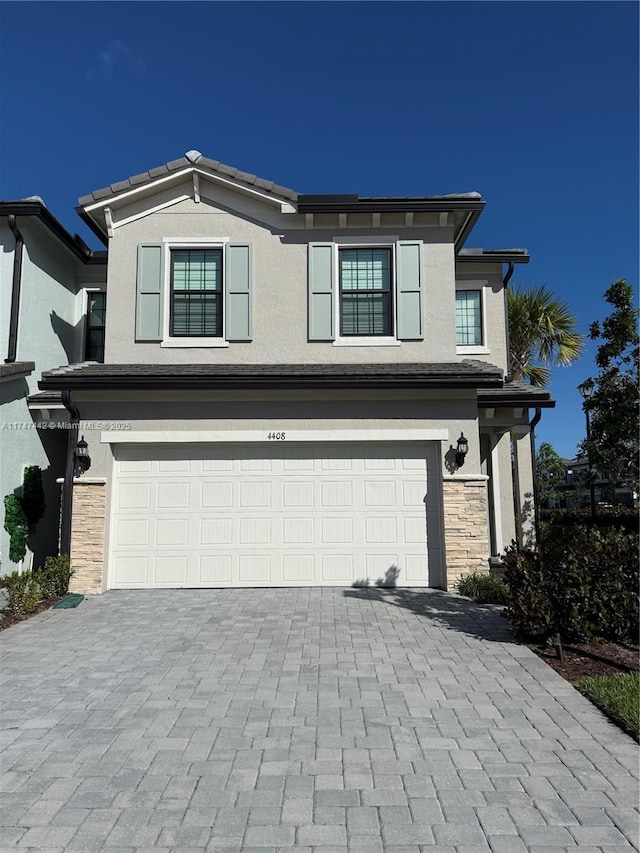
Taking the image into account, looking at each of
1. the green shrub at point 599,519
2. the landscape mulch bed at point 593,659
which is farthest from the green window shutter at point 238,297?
the green shrub at point 599,519

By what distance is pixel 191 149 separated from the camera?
34.3 ft

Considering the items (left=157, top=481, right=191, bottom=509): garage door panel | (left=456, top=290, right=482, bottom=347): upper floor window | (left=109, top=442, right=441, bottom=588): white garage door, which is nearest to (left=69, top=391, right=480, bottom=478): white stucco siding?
(left=109, top=442, right=441, bottom=588): white garage door

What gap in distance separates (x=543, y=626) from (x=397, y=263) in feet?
22.9

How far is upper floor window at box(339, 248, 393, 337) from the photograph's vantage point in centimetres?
1037

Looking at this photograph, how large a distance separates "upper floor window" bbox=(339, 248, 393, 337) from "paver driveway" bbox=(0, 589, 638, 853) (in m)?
5.79

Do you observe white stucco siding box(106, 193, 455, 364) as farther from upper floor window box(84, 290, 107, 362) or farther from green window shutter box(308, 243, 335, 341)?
upper floor window box(84, 290, 107, 362)

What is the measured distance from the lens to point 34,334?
11375 mm

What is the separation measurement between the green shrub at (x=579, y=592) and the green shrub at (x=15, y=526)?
9028 mm

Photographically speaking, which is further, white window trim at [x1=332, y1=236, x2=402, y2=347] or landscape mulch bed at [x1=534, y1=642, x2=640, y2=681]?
white window trim at [x1=332, y1=236, x2=402, y2=347]

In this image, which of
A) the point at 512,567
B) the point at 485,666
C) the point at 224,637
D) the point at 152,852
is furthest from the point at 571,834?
the point at 224,637

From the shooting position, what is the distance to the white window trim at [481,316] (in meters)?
12.7

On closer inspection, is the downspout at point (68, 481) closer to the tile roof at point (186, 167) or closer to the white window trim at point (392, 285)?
the tile roof at point (186, 167)

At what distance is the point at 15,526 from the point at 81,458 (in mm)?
2447

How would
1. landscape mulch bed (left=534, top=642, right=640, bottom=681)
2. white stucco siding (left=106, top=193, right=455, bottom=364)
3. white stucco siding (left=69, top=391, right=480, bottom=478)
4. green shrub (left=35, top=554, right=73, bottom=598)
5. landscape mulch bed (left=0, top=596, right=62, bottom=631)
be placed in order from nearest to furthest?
landscape mulch bed (left=534, top=642, right=640, bottom=681) < landscape mulch bed (left=0, top=596, right=62, bottom=631) < green shrub (left=35, top=554, right=73, bottom=598) < white stucco siding (left=69, top=391, right=480, bottom=478) < white stucco siding (left=106, top=193, right=455, bottom=364)
